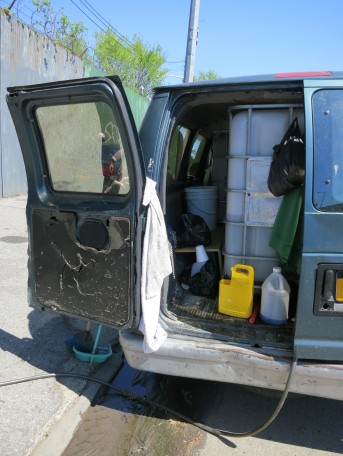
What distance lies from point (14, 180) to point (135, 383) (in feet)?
26.9

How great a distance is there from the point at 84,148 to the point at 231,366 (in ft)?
5.22

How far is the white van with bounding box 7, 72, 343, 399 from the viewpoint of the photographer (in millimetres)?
2131

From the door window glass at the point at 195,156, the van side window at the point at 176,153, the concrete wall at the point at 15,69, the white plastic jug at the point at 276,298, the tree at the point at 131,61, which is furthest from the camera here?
the tree at the point at 131,61

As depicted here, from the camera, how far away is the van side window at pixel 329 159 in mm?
2113

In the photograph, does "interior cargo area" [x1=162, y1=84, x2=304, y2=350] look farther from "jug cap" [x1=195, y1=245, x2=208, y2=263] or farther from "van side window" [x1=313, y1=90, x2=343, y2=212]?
"van side window" [x1=313, y1=90, x2=343, y2=212]

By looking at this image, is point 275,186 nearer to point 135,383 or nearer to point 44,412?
point 135,383

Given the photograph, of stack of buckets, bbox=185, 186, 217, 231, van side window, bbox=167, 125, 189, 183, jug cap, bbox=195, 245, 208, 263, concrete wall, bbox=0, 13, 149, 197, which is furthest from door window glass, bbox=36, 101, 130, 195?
concrete wall, bbox=0, 13, 149, 197

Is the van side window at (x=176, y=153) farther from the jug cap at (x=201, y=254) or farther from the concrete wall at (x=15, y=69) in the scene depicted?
the concrete wall at (x=15, y=69)

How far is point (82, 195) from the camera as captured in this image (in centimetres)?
253

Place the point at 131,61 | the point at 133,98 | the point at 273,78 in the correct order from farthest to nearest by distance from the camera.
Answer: the point at 131,61, the point at 133,98, the point at 273,78

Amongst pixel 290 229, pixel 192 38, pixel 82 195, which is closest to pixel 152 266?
pixel 82 195

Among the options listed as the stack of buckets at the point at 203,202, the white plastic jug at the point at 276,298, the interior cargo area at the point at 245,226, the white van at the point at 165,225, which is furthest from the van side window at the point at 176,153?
the white plastic jug at the point at 276,298

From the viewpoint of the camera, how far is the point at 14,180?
395 inches

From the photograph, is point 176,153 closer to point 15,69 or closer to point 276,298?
point 276,298
